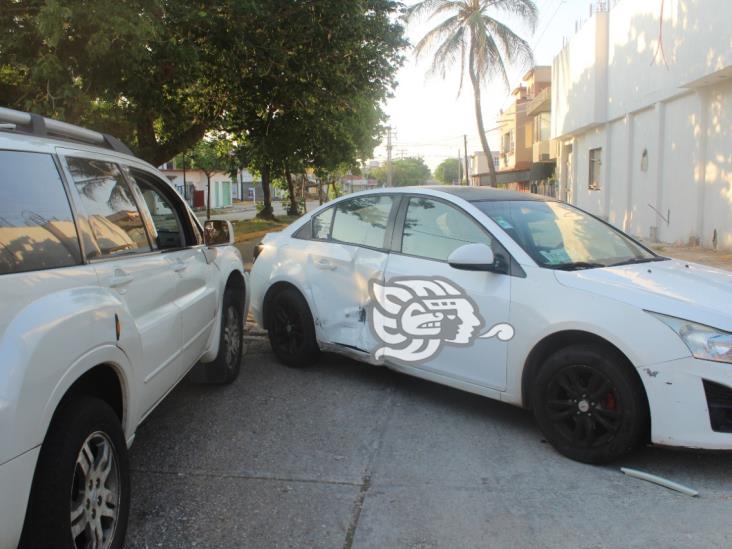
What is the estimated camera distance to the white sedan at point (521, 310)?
3533mm

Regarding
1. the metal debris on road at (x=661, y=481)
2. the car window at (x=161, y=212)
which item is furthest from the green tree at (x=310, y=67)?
the metal debris on road at (x=661, y=481)

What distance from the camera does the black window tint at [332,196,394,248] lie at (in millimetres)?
5285

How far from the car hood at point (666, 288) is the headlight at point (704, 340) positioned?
0.03 m

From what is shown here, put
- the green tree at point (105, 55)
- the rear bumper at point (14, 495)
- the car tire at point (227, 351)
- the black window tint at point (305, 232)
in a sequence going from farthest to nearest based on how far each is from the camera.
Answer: the green tree at point (105, 55)
the black window tint at point (305, 232)
the car tire at point (227, 351)
the rear bumper at point (14, 495)

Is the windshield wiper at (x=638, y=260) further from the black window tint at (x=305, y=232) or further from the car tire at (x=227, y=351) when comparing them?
the car tire at (x=227, y=351)

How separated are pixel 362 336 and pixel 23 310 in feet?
10.6

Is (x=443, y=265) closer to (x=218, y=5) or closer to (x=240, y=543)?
(x=240, y=543)

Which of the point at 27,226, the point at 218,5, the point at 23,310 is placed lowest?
the point at 23,310

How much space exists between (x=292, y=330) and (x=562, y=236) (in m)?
2.45

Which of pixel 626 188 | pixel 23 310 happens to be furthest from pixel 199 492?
pixel 626 188

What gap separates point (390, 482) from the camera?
3.69m

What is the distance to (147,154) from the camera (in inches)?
604

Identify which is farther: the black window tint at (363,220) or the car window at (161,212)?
the black window tint at (363,220)

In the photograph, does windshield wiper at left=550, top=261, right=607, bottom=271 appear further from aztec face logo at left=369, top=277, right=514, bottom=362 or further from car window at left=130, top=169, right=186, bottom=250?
car window at left=130, top=169, right=186, bottom=250
